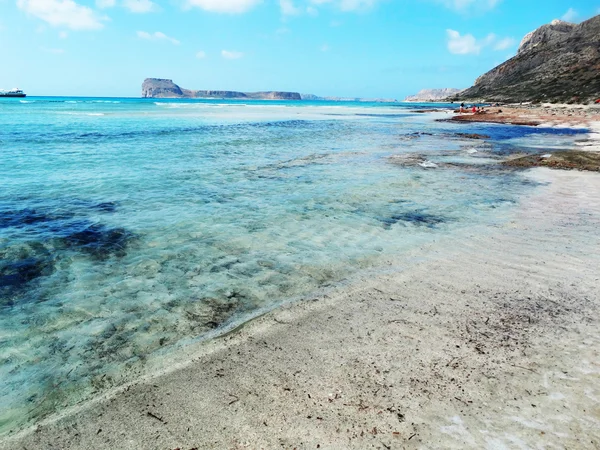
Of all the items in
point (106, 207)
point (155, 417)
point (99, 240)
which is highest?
point (155, 417)

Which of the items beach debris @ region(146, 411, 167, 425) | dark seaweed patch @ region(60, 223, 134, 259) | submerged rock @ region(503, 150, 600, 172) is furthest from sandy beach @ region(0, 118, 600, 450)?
submerged rock @ region(503, 150, 600, 172)

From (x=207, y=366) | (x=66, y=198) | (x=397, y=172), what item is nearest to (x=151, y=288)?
(x=207, y=366)

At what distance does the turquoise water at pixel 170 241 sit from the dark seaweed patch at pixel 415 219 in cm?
5

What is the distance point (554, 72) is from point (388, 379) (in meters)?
130

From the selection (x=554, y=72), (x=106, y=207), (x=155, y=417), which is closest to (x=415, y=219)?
(x=155, y=417)

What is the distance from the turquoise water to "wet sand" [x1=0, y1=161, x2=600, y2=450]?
1.80 feet

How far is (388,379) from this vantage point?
3932mm

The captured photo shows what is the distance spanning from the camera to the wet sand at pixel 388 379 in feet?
10.7

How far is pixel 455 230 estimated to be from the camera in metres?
8.89

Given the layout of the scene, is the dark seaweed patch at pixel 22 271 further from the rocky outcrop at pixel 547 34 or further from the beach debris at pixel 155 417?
the rocky outcrop at pixel 547 34

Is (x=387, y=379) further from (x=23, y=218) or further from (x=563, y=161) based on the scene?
(x=563, y=161)

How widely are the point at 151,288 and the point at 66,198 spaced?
747 centimetres

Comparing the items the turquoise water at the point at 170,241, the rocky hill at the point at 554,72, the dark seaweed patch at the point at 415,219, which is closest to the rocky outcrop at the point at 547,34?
the rocky hill at the point at 554,72

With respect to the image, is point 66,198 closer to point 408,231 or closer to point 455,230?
point 408,231
